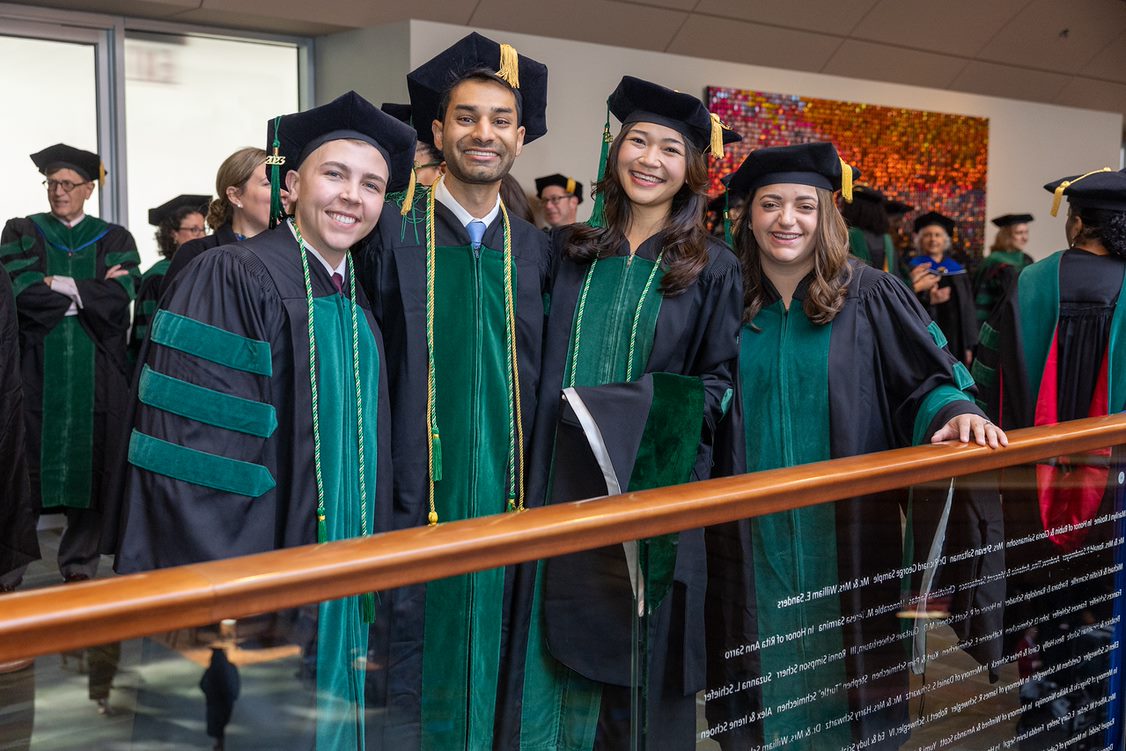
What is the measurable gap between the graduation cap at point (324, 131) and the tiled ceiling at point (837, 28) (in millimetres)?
4885

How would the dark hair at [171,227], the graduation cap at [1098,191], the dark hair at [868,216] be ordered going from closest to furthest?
the graduation cap at [1098,191], the dark hair at [171,227], the dark hair at [868,216]

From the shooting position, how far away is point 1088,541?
3.17 m

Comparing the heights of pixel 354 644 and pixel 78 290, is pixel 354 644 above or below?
below

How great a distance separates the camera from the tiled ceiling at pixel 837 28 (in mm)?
7457

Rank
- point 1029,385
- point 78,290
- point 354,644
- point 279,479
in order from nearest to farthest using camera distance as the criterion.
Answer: point 354,644, point 279,479, point 1029,385, point 78,290

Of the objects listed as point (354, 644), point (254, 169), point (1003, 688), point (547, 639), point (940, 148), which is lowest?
point (1003, 688)

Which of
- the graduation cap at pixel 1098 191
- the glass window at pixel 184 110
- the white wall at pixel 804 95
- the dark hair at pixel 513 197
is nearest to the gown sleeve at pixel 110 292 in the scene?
the glass window at pixel 184 110

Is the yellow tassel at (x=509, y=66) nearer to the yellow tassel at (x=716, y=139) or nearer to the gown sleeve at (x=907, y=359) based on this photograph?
the yellow tassel at (x=716, y=139)

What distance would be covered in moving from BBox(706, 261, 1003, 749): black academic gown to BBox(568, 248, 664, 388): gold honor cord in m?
0.36

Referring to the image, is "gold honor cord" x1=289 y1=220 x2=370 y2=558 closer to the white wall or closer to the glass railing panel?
the glass railing panel

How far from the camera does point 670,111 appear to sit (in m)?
3.13

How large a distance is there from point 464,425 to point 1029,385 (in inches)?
90.4

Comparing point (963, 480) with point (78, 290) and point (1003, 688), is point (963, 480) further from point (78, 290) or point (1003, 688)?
point (78, 290)

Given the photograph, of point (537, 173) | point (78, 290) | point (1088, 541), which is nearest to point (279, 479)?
point (1088, 541)
